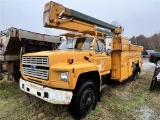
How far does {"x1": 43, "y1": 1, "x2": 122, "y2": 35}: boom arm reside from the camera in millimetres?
4438

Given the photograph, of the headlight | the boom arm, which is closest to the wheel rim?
the headlight

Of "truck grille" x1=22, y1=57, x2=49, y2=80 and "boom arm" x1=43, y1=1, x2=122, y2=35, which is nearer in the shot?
"truck grille" x1=22, y1=57, x2=49, y2=80

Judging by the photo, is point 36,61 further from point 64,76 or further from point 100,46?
point 100,46

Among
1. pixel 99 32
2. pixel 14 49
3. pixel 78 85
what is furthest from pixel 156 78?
pixel 14 49

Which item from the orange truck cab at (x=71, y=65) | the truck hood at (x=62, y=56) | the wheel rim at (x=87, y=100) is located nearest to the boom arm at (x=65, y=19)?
the orange truck cab at (x=71, y=65)

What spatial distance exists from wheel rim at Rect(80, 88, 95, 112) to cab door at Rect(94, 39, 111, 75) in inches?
38.1

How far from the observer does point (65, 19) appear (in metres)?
4.74

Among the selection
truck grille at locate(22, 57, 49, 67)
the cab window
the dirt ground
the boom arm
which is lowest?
the dirt ground

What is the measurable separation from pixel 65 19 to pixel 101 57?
1699 millimetres

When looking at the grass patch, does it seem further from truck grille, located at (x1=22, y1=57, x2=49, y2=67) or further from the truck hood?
the truck hood

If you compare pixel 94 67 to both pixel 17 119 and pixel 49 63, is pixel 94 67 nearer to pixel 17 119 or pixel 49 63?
pixel 49 63

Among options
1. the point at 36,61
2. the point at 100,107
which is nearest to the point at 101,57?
the point at 100,107

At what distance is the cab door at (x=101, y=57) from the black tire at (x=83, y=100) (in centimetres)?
90

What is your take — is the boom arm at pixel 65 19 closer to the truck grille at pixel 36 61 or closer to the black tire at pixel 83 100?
the truck grille at pixel 36 61
